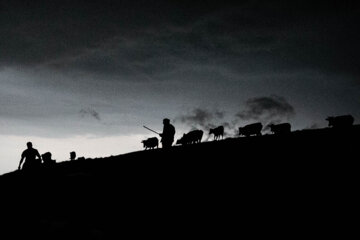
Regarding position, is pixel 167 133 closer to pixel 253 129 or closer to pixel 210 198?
pixel 210 198

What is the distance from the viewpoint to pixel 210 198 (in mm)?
15414

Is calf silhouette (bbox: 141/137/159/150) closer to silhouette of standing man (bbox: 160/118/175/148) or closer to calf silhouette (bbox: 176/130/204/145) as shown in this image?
calf silhouette (bbox: 176/130/204/145)

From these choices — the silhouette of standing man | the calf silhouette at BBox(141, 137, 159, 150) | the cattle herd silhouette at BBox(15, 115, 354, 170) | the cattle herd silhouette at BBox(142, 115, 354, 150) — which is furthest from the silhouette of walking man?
the calf silhouette at BBox(141, 137, 159, 150)

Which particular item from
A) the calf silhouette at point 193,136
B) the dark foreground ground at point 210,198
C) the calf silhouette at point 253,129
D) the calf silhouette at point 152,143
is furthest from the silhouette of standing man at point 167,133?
the calf silhouette at point 152,143

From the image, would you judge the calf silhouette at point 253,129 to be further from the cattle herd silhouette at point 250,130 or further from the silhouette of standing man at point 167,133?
the silhouette of standing man at point 167,133

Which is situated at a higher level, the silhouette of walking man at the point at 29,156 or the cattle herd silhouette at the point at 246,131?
the cattle herd silhouette at the point at 246,131

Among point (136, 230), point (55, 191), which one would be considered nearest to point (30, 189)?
point (55, 191)

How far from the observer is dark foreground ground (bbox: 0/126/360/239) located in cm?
1293

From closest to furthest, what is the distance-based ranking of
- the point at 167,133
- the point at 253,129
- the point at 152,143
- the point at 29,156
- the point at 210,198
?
the point at 210,198 → the point at 29,156 → the point at 167,133 → the point at 253,129 → the point at 152,143

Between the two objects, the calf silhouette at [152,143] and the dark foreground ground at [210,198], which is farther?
the calf silhouette at [152,143]

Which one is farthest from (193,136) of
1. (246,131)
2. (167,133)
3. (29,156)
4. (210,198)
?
(210,198)

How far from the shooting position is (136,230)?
1382 cm

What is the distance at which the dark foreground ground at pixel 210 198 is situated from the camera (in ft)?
42.4

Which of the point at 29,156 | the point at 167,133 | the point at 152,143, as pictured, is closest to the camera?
the point at 29,156
